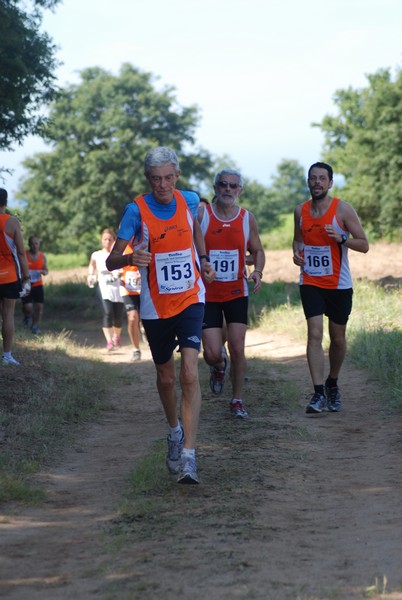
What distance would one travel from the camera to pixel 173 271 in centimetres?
667

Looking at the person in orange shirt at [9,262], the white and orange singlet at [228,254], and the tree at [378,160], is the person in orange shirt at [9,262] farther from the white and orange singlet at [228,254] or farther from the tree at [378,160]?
the tree at [378,160]

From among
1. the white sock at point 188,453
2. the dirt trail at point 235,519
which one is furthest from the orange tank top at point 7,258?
the white sock at point 188,453

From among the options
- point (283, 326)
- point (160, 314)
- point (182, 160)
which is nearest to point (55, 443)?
point (160, 314)

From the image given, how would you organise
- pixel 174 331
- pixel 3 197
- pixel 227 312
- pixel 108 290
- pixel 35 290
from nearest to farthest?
pixel 174 331
pixel 227 312
pixel 3 197
pixel 108 290
pixel 35 290

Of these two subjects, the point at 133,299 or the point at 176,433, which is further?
the point at 133,299

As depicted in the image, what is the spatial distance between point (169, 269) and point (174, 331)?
0.44m

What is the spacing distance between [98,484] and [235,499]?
1.13 metres

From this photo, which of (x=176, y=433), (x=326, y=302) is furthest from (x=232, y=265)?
(x=176, y=433)

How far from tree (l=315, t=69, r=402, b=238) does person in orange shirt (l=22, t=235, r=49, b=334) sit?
1119 inches

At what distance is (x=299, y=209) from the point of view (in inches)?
379

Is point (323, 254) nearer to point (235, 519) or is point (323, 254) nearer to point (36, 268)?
point (235, 519)

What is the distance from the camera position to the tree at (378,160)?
151ft

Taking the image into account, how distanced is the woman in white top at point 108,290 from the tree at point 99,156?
36.2m

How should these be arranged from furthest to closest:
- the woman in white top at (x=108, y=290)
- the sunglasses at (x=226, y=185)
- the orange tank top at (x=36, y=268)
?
1. the orange tank top at (x=36, y=268)
2. the woman in white top at (x=108, y=290)
3. the sunglasses at (x=226, y=185)
